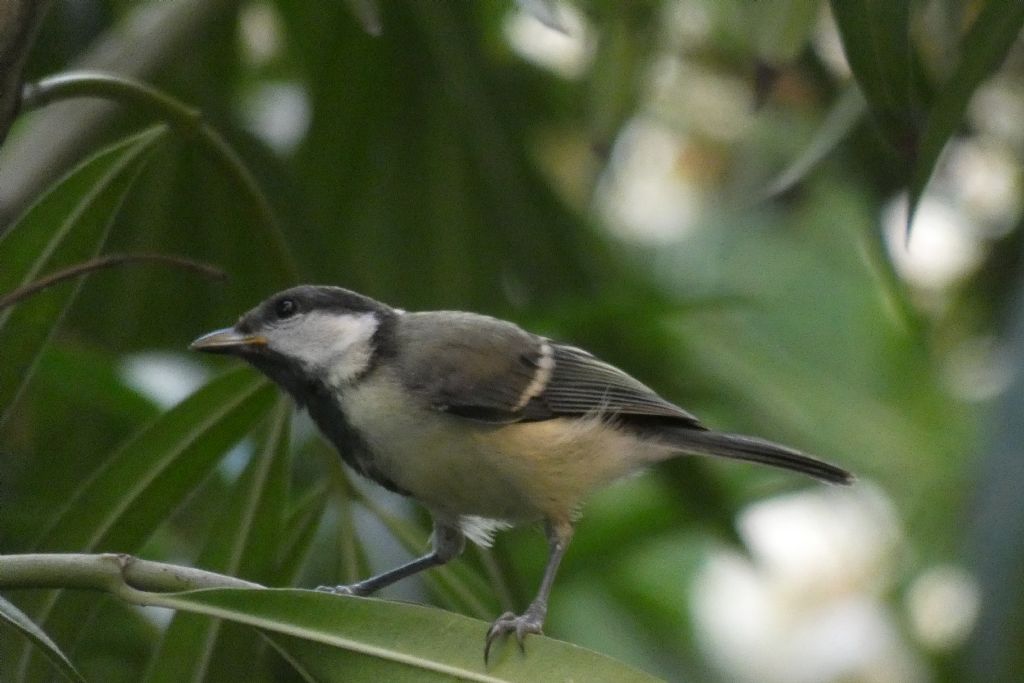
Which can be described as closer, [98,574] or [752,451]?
[98,574]

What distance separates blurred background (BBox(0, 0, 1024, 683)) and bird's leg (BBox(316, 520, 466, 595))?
0.13 feet

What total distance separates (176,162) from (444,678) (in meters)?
1.26

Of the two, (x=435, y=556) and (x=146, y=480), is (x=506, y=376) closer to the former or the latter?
(x=435, y=556)

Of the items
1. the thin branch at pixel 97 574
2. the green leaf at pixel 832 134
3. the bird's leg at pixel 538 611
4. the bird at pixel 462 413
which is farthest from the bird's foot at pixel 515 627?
the green leaf at pixel 832 134

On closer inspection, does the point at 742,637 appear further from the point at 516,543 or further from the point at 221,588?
the point at 221,588

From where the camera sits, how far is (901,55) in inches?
57.7

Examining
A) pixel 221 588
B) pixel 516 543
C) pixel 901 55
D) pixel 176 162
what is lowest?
pixel 516 543

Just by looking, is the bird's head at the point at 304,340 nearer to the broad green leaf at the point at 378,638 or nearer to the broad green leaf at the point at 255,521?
the broad green leaf at the point at 255,521

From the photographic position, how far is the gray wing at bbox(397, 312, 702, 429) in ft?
5.98

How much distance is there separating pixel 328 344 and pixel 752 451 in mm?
607

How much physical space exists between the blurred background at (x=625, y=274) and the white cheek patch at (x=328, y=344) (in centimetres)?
8

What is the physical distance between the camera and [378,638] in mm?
1245

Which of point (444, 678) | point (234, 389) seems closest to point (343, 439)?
point (234, 389)

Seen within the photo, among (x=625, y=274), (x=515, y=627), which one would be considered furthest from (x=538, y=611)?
(x=625, y=274)
